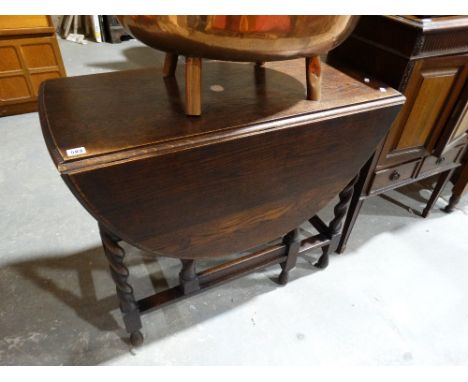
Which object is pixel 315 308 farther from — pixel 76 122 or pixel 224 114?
pixel 76 122

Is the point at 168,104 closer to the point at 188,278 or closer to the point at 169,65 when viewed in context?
the point at 169,65

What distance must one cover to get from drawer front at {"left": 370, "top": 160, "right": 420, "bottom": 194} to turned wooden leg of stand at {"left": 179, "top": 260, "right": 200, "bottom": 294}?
689 millimetres

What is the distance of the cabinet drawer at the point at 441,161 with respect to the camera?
4.09 feet

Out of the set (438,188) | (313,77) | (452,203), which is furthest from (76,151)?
(452,203)

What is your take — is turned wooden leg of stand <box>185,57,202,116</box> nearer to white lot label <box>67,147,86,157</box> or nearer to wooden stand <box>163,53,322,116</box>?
wooden stand <box>163,53,322,116</box>

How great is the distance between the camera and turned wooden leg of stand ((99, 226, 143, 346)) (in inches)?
29.9

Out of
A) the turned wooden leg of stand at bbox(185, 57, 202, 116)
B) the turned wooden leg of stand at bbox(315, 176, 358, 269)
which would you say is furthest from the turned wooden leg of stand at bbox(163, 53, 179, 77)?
the turned wooden leg of stand at bbox(315, 176, 358, 269)

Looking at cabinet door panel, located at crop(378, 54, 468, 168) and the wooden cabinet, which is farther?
the wooden cabinet

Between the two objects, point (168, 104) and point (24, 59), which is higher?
point (168, 104)

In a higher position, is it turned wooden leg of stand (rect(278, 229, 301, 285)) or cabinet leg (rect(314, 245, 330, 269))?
turned wooden leg of stand (rect(278, 229, 301, 285))

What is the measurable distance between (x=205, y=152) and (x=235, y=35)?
215mm

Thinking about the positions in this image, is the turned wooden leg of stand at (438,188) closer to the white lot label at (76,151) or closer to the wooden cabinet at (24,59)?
the white lot label at (76,151)

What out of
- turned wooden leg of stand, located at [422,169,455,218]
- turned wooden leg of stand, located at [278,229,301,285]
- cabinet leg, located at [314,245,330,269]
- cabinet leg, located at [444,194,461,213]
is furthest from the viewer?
cabinet leg, located at [444,194,461,213]

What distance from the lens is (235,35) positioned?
510mm
